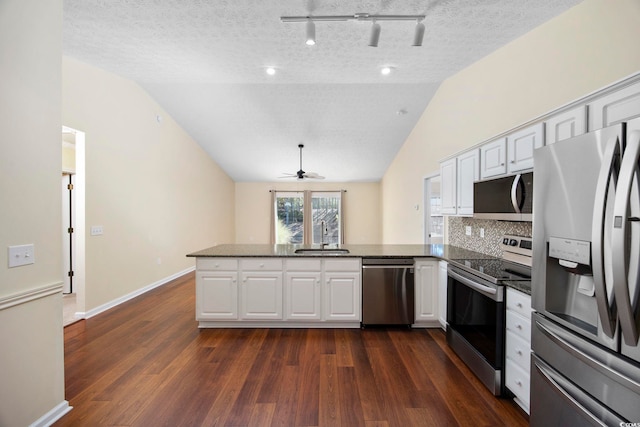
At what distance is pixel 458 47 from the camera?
9.46 ft

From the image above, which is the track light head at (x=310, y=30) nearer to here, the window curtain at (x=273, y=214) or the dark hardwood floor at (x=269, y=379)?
the dark hardwood floor at (x=269, y=379)

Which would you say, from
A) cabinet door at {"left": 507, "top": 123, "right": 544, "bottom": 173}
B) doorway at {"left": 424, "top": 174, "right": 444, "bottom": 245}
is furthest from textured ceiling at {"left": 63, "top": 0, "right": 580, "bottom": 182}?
doorway at {"left": 424, "top": 174, "right": 444, "bottom": 245}

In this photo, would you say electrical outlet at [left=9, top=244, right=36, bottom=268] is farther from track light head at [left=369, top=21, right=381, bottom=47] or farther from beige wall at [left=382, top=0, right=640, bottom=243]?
beige wall at [left=382, top=0, right=640, bottom=243]

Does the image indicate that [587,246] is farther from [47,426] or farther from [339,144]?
[339,144]

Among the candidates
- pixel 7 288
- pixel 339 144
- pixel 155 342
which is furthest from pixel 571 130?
pixel 339 144

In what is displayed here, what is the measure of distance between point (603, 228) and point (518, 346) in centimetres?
112

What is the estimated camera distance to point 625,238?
0.94 metres

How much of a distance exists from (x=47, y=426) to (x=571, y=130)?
12.0ft

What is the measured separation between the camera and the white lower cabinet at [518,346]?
1.68 metres

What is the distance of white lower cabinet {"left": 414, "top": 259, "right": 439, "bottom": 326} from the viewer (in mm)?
3023

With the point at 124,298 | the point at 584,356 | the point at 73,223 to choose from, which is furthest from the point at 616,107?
the point at 73,223

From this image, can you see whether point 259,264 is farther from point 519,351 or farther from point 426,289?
point 519,351

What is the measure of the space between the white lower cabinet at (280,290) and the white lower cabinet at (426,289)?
66 centimetres

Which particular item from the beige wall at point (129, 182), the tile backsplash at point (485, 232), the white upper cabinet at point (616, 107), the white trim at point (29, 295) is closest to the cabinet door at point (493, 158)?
the tile backsplash at point (485, 232)
